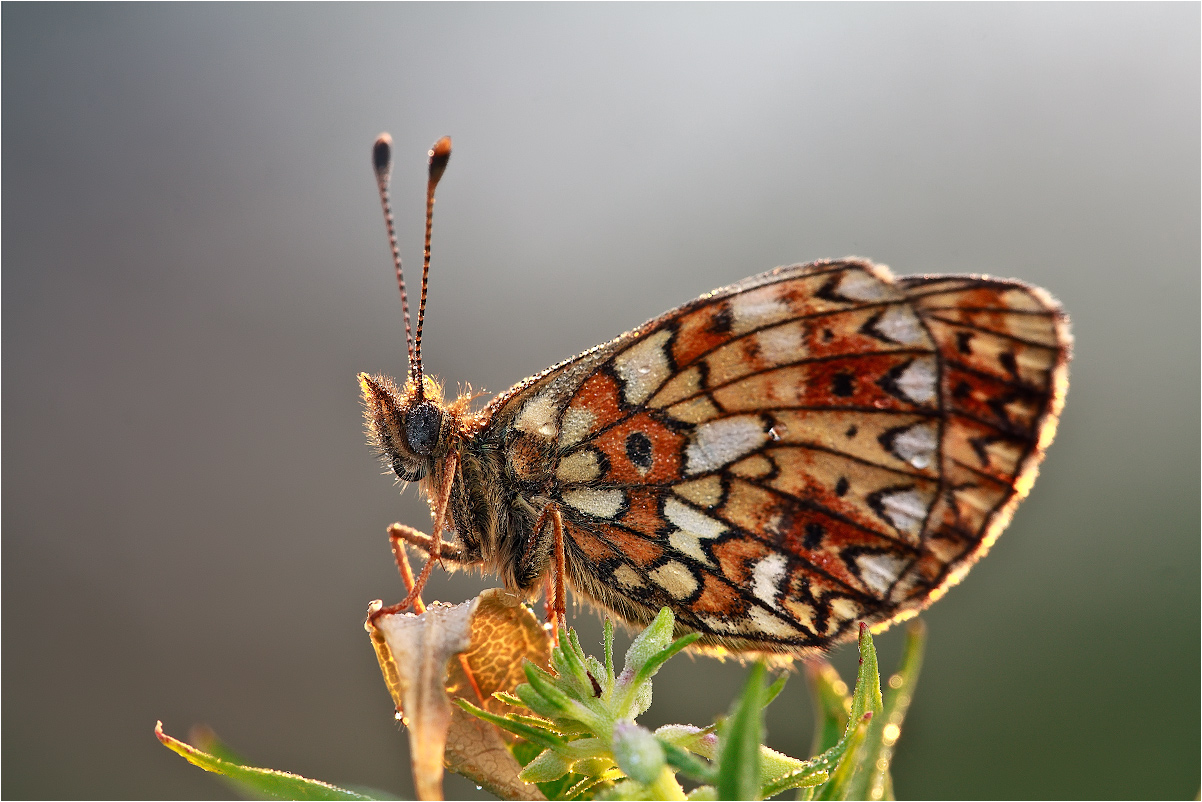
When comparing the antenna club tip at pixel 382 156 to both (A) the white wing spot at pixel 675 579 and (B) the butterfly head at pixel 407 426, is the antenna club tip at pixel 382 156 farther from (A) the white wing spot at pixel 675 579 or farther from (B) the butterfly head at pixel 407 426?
(A) the white wing spot at pixel 675 579

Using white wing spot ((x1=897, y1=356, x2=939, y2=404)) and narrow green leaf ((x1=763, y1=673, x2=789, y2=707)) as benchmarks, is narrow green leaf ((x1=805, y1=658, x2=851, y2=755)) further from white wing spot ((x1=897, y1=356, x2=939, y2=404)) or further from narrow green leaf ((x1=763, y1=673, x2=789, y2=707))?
white wing spot ((x1=897, y1=356, x2=939, y2=404))

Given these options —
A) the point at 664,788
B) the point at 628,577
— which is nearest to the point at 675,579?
the point at 628,577

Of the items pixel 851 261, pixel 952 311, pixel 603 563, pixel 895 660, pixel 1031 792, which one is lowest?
pixel 1031 792

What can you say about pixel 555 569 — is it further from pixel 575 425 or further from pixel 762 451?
pixel 762 451

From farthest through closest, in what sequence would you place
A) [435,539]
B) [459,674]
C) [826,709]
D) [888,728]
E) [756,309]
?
[756,309]
[435,539]
[459,674]
[826,709]
[888,728]

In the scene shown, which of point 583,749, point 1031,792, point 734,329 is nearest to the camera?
point 583,749

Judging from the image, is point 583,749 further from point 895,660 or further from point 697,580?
point 895,660

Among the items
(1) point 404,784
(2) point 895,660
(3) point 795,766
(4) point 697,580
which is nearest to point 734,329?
(4) point 697,580

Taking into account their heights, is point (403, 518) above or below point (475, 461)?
below
